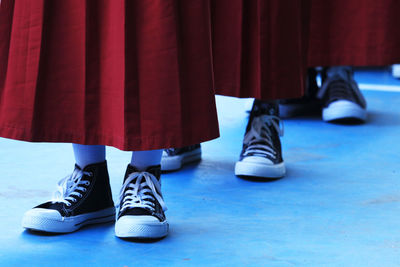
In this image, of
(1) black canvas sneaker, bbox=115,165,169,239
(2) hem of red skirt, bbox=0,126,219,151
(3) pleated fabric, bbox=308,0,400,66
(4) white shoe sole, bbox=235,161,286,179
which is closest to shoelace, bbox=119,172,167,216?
(1) black canvas sneaker, bbox=115,165,169,239

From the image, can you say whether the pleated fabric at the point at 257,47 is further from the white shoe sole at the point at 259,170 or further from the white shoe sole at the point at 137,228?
the white shoe sole at the point at 137,228

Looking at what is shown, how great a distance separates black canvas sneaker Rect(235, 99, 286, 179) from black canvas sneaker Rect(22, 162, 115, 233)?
0.38 meters

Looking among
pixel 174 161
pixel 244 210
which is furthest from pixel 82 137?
pixel 174 161

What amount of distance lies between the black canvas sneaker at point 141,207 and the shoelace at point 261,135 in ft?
1.23

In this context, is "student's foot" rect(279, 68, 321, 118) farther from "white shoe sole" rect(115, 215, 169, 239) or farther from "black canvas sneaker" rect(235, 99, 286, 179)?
"white shoe sole" rect(115, 215, 169, 239)

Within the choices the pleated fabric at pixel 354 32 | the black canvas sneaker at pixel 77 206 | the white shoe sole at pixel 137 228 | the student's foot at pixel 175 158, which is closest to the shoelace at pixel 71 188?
the black canvas sneaker at pixel 77 206

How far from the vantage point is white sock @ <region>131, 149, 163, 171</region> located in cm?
96

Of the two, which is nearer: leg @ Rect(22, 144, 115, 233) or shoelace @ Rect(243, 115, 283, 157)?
leg @ Rect(22, 144, 115, 233)

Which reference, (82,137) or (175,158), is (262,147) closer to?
(175,158)

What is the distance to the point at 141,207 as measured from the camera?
918 mm

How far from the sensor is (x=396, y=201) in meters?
1.10

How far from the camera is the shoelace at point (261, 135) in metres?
1.29

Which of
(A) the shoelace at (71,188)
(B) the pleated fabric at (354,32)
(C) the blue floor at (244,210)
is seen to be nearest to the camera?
(C) the blue floor at (244,210)

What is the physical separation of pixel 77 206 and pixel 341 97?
4.01 ft
